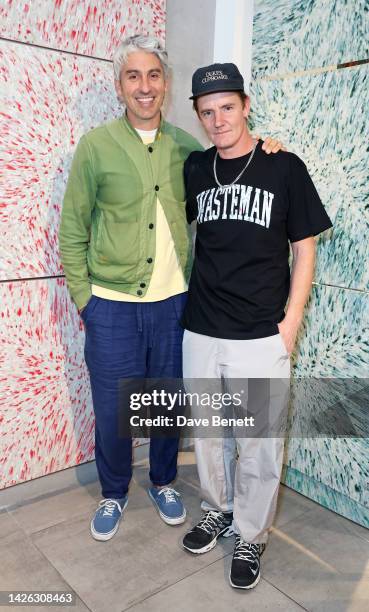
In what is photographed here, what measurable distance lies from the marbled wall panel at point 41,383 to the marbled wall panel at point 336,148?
3.69 ft

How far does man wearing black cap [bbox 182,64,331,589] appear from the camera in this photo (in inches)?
67.3

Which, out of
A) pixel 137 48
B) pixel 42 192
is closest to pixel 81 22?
pixel 137 48

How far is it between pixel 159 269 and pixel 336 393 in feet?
2.99

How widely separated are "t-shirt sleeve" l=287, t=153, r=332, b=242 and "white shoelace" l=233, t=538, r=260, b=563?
3.65 feet

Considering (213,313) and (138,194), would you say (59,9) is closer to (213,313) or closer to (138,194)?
(138,194)

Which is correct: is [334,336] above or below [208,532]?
above

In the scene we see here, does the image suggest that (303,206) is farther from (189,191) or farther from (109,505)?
(109,505)

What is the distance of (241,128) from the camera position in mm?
1731

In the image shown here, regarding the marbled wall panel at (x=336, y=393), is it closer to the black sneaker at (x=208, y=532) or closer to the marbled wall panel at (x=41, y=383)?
the black sneaker at (x=208, y=532)

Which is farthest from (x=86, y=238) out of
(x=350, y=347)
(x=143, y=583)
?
(x=143, y=583)

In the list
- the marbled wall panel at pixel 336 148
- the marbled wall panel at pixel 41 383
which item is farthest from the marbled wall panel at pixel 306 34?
the marbled wall panel at pixel 41 383

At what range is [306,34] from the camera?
213 cm

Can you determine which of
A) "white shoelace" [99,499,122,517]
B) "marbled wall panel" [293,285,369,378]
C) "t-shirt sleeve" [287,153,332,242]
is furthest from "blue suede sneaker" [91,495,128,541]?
"t-shirt sleeve" [287,153,332,242]

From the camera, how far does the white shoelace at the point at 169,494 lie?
2.26 meters
